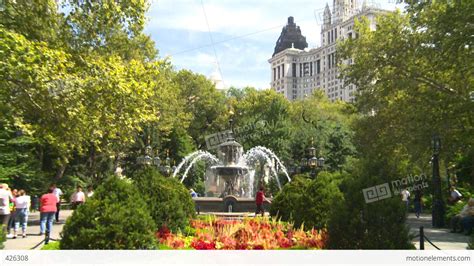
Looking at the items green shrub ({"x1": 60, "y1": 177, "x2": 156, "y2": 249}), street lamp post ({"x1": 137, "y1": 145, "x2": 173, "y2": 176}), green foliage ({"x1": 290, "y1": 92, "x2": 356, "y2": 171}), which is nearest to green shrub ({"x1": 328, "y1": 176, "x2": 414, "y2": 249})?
green shrub ({"x1": 60, "y1": 177, "x2": 156, "y2": 249})

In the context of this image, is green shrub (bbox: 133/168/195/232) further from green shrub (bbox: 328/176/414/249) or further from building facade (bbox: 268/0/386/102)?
building facade (bbox: 268/0/386/102)

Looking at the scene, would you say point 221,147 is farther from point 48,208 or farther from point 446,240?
point 446,240

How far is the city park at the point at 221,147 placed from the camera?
8883mm

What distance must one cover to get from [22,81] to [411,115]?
17753 mm

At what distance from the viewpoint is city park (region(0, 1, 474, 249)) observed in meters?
8.88

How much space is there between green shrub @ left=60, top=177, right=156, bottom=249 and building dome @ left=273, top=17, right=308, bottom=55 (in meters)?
122

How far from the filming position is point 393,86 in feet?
82.1

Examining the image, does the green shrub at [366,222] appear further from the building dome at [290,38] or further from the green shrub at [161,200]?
the building dome at [290,38]

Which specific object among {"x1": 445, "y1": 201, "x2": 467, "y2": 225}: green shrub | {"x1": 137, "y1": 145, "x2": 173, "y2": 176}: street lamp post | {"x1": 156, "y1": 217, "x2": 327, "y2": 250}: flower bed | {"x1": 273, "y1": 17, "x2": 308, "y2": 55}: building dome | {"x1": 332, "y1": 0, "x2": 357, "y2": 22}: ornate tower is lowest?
{"x1": 156, "y1": 217, "x2": 327, "y2": 250}: flower bed

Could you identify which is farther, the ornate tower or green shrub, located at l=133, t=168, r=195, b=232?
the ornate tower

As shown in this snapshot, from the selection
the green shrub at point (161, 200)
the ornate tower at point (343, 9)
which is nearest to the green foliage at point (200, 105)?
the ornate tower at point (343, 9)

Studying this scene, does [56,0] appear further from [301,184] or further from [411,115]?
[411,115]

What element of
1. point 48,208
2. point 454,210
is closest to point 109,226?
point 48,208

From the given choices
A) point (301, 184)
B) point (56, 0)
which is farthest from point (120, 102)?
point (301, 184)
